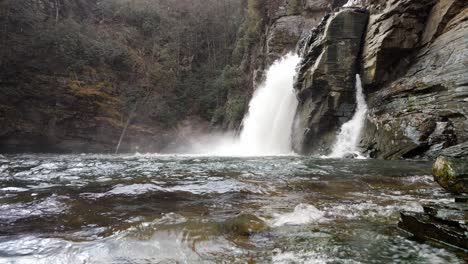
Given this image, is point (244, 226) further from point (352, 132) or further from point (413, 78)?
point (352, 132)

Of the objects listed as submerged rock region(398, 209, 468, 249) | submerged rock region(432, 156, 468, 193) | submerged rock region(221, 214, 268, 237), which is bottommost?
submerged rock region(221, 214, 268, 237)

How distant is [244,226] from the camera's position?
332 centimetres

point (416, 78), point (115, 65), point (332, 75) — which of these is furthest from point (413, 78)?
point (115, 65)

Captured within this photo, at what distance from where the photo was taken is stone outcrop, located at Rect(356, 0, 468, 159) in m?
8.37

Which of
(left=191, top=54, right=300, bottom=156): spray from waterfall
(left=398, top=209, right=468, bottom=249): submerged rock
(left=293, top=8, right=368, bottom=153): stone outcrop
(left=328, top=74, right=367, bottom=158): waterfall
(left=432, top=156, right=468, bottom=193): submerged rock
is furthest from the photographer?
(left=191, top=54, right=300, bottom=156): spray from waterfall

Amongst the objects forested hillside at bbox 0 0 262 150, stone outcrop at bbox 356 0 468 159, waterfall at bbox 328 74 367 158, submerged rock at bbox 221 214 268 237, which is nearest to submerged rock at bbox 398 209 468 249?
submerged rock at bbox 221 214 268 237

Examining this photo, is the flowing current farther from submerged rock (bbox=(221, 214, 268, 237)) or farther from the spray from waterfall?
submerged rock (bbox=(221, 214, 268, 237))

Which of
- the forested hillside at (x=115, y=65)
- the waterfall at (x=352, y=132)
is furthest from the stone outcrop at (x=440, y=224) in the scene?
the forested hillside at (x=115, y=65)

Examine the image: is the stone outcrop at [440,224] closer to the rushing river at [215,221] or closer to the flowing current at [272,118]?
the rushing river at [215,221]

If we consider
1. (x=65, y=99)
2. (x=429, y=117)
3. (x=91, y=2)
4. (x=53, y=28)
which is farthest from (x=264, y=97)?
(x=91, y=2)

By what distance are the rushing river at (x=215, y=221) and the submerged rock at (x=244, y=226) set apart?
0.04 metres

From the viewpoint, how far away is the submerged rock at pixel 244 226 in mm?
3213

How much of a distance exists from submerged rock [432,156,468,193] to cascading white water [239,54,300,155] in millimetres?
10605

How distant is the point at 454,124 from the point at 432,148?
2.67ft
